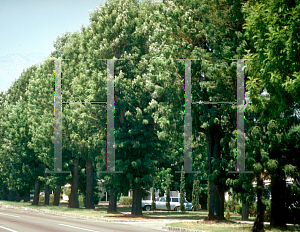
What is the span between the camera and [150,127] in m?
32.0

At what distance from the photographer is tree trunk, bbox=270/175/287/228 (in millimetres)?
20828

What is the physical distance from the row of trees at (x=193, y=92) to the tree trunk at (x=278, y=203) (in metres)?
0.05

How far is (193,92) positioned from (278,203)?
788cm

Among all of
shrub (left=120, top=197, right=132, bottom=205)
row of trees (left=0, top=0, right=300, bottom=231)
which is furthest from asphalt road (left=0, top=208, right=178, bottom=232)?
shrub (left=120, top=197, right=132, bottom=205)

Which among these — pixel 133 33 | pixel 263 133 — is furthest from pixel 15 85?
pixel 263 133

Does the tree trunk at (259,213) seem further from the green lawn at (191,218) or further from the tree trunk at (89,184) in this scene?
the tree trunk at (89,184)

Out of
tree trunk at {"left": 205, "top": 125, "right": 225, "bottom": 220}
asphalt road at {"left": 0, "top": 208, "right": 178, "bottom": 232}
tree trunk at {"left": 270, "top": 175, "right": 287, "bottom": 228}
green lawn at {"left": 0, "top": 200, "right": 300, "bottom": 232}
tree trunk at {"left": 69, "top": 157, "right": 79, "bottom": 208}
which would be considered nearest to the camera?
asphalt road at {"left": 0, "top": 208, "right": 178, "bottom": 232}

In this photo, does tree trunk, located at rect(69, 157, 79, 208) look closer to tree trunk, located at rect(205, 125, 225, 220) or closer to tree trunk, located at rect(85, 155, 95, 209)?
tree trunk, located at rect(85, 155, 95, 209)

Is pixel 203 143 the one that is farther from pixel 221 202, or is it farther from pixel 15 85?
pixel 15 85

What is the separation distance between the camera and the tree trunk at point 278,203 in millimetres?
20828

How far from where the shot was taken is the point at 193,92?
2488 centimetres

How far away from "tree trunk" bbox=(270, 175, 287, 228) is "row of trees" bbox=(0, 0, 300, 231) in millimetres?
51

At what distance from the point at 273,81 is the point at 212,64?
8.30 metres

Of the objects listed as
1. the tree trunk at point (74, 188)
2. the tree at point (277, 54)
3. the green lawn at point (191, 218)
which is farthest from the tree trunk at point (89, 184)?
the tree at point (277, 54)
